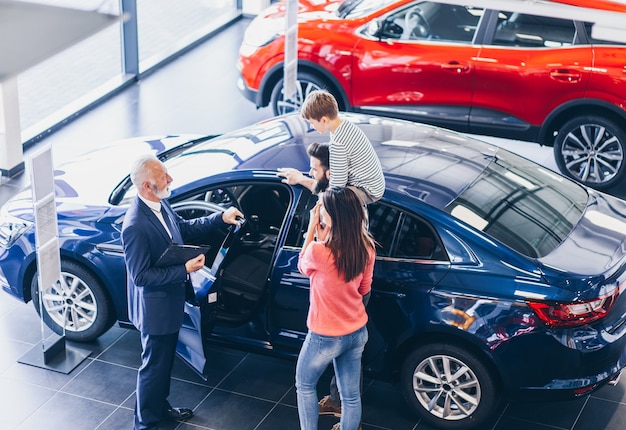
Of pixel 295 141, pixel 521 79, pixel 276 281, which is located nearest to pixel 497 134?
pixel 521 79

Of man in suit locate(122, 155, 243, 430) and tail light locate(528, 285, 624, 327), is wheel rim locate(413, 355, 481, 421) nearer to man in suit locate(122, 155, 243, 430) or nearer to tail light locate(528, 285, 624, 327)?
tail light locate(528, 285, 624, 327)

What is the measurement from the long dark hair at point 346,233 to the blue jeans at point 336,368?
375 mm

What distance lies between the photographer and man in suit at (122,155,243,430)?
5.34m

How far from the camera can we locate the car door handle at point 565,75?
8.83 meters

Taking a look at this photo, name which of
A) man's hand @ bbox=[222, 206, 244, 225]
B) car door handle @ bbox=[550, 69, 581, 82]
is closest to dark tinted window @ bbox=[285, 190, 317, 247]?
man's hand @ bbox=[222, 206, 244, 225]

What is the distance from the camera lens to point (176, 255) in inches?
213

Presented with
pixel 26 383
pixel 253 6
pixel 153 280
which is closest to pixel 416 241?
pixel 153 280

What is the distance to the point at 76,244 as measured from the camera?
6289mm

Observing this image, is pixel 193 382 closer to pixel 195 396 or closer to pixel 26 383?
pixel 195 396

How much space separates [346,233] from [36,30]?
2974mm

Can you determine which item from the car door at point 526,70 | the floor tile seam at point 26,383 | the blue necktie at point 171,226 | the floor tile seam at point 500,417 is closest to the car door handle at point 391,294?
the floor tile seam at point 500,417

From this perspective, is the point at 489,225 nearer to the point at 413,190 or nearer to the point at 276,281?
the point at 413,190

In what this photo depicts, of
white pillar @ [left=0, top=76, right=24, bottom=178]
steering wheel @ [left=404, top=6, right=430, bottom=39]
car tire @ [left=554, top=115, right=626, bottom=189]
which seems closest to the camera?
car tire @ [left=554, top=115, right=626, bottom=189]

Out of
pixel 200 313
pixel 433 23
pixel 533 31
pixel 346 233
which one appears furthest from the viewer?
pixel 433 23
